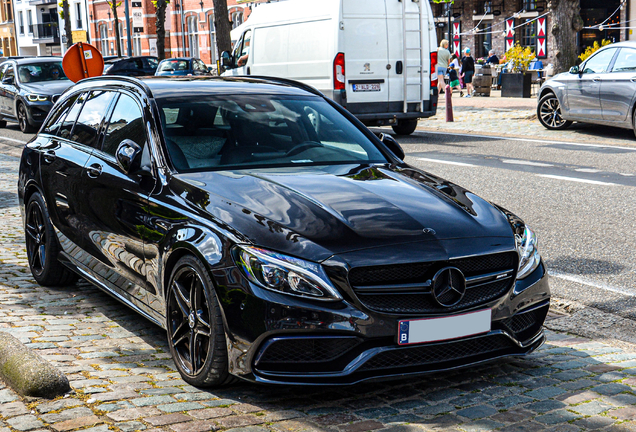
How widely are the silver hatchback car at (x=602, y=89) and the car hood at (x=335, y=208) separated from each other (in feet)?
38.2

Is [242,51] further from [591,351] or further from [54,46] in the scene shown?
[54,46]

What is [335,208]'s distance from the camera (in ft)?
12.6

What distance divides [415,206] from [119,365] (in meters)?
1.75

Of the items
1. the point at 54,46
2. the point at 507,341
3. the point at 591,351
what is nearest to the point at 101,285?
the point at 507,341

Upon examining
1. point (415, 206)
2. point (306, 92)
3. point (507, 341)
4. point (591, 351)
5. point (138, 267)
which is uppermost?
point (306, 92)

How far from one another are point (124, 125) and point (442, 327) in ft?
8.24

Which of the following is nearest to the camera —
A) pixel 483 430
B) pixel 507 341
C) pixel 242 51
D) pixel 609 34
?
pixel 483 430

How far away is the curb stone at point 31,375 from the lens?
3707 millimetres

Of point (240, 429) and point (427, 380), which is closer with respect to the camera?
point (240, 429)

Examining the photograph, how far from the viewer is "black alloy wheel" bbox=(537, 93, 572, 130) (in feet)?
56.4

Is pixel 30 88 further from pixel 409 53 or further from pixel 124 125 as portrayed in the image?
Answer: pixel 124 125

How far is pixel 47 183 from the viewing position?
19.0ft

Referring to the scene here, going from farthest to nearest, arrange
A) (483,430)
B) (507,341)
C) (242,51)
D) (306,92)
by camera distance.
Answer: (242,51)
(306,92)
(507,341)
(483,430)

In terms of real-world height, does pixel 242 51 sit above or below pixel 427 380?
above
